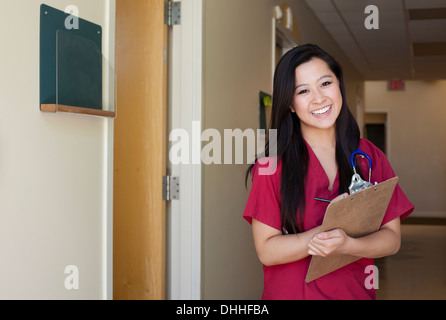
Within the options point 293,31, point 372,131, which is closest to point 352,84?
point 293,31

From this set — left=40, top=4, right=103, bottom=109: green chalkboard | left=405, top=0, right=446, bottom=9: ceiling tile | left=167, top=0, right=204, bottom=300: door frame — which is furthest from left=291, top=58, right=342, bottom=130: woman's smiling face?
left=405, top=0, right=446, bottom=9: ceiling tile

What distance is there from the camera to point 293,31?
4629mm

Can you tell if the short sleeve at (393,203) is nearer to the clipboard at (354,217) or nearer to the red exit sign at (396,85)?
the clipboard at (354,217)

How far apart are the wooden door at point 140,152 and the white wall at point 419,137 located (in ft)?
36.7

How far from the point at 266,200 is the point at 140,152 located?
142 centimetres

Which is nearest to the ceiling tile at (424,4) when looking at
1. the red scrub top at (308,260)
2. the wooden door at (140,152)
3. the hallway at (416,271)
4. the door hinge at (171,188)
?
the hallway at (416,271)

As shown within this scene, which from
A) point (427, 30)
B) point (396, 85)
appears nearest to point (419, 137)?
point (396, 85)

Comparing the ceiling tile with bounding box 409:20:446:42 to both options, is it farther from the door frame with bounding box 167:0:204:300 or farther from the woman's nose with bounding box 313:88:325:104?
the woman's nose with bounding box 313:88:325:104

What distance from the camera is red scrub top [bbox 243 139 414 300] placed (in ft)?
4.61

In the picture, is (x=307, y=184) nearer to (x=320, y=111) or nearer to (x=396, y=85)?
(x=320, y=111)

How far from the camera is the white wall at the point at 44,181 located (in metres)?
1.52

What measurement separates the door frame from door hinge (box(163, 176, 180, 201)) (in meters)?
0.02

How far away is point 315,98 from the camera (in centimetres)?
148
